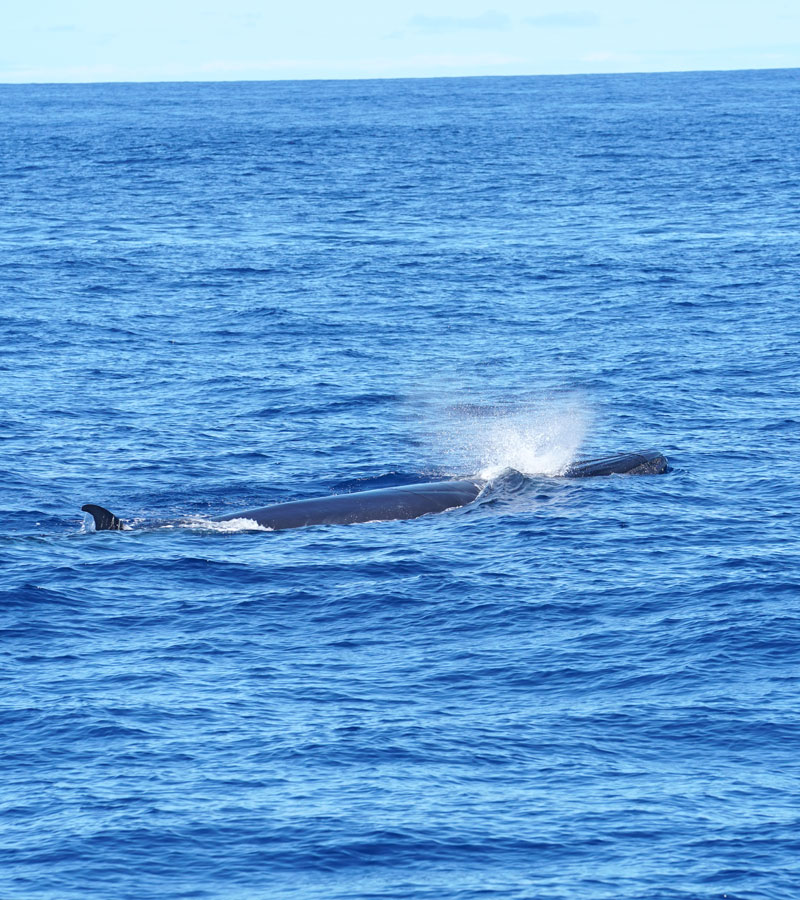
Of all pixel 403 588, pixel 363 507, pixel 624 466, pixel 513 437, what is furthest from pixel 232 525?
pixel 513 437

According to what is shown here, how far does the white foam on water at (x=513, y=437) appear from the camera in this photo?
46125mm

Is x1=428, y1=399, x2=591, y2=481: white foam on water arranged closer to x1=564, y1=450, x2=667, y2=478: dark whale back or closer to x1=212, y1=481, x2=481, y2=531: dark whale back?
x1=564, y1=450, x2=667, y2=478: dark whale back

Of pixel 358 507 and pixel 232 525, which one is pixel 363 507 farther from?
pixel 232 525

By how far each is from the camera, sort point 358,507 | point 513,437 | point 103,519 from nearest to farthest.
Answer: point 103,519 < point 358,507 < point 513,437

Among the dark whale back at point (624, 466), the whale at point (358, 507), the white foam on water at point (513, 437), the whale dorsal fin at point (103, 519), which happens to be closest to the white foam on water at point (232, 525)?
the whale at point (358, 507)

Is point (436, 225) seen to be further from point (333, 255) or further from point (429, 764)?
point (429, 764)

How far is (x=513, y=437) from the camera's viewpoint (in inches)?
1932

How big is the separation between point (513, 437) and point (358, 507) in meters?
10.5

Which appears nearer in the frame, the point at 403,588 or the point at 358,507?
the point at 403,588

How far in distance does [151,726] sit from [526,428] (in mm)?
25372

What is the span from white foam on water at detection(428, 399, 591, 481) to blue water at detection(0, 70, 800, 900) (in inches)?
8.2

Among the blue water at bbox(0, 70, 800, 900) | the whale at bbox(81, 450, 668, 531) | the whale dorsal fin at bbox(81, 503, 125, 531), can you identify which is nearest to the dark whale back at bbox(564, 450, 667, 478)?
the blue water at bbox(0, 70, 800, 900)

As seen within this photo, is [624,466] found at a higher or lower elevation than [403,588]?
higher

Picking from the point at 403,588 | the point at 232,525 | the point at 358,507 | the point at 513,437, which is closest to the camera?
the point at 403,588
